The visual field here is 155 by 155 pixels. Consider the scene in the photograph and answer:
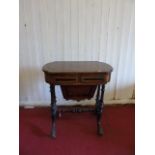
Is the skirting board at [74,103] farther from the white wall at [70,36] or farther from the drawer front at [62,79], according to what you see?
the drawer front at [62,79]

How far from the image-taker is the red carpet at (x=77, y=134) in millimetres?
2348

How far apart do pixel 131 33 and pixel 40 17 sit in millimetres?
1325

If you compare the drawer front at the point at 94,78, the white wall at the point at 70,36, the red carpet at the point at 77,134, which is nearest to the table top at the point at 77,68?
the drawer front at the point at 94,78

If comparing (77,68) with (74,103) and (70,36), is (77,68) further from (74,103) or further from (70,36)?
(74,103)

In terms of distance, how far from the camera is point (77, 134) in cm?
266

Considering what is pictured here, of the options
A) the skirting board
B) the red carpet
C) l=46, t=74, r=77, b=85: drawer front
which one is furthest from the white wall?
l=46, t=74, r=77, b=85: drawer front

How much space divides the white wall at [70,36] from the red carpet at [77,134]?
1.52 ft

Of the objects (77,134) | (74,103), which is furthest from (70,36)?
(77,134)

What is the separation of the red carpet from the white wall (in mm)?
463

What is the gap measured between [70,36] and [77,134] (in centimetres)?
137

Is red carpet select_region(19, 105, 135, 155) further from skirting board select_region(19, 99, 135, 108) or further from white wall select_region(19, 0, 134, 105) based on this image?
white wall select_region(19, 0, 134, 105)

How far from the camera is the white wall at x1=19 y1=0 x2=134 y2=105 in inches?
Answer: 119
